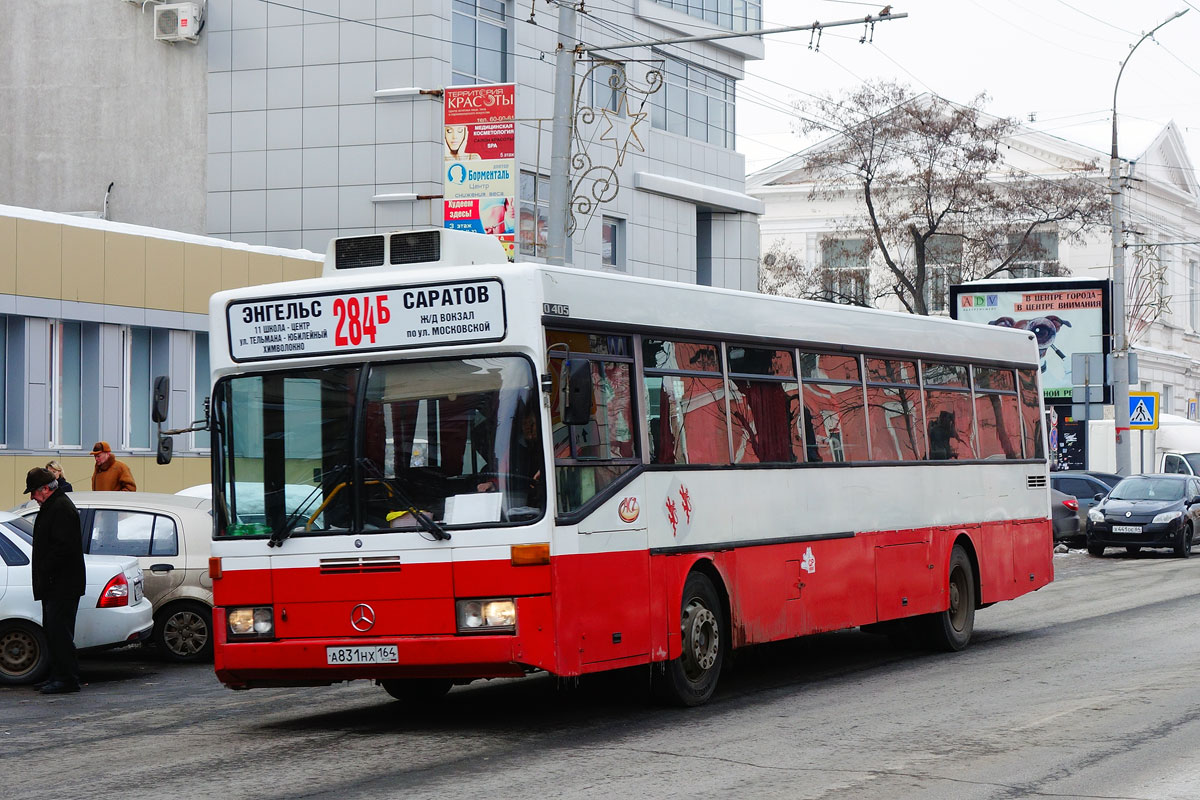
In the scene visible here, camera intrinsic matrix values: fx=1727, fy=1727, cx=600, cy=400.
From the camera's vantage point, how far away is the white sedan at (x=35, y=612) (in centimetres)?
1438

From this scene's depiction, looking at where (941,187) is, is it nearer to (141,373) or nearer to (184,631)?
(141,373)

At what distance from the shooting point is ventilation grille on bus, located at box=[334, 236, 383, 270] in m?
11.3

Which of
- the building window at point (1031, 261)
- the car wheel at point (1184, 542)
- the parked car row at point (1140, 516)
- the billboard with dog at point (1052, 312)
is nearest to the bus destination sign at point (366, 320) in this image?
the parked car row at point (1140, 516)

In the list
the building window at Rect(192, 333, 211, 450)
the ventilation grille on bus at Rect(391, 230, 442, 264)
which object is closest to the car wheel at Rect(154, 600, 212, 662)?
the ventilation grille on bus at Rect(391, 230, 442, 264)

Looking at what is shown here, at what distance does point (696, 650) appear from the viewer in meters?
11.8

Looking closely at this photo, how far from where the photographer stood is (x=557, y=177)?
20234mm

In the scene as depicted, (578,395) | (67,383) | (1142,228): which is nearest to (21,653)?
(578,395)

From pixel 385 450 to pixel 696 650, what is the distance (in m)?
2.75

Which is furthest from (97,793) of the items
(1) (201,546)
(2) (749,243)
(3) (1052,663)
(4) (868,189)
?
(4) (868,189)

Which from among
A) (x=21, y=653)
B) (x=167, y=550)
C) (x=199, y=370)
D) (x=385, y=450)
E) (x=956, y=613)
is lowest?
(x=21, y=653)

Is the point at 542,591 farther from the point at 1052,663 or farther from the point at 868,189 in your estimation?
the point at 868,189

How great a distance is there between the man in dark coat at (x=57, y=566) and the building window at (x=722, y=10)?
1236 inches

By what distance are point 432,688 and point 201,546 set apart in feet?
14.6

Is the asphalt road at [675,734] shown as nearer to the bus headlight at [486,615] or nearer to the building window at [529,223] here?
the bus headlight at [486,615]
